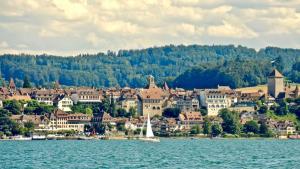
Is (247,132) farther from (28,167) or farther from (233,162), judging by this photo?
(28,167)

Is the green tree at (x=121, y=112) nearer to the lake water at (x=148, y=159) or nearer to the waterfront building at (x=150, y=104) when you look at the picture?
the waterfront building at (x=150, y=104)

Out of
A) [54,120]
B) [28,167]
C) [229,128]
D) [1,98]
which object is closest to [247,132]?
[229,128]

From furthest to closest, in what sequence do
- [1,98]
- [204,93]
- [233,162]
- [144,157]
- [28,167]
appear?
[204,93], [1,98], [144,157], [233,162], [28,167]

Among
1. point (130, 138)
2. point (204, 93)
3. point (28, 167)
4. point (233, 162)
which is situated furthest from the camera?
point (204, 93)

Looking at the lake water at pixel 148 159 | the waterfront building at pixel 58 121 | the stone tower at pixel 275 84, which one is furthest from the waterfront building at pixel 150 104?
the lake water at pixel 148 159

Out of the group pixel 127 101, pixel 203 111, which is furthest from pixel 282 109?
pixel 127 101

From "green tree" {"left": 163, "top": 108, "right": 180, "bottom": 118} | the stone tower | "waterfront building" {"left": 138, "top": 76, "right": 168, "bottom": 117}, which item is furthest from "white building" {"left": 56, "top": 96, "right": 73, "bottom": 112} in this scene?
the stone tower

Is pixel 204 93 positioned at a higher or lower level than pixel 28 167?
higher

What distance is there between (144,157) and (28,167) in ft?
53.5

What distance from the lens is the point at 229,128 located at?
144m

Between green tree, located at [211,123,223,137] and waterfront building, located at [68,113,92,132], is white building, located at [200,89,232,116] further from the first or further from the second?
waterfront building, located at [68,113,92,132]

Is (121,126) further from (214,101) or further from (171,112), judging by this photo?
(214,101)

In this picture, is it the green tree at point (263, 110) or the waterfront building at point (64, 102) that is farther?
the green tree at point (263, 110)

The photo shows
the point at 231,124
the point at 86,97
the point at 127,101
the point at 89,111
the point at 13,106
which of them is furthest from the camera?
the point at 86,97
